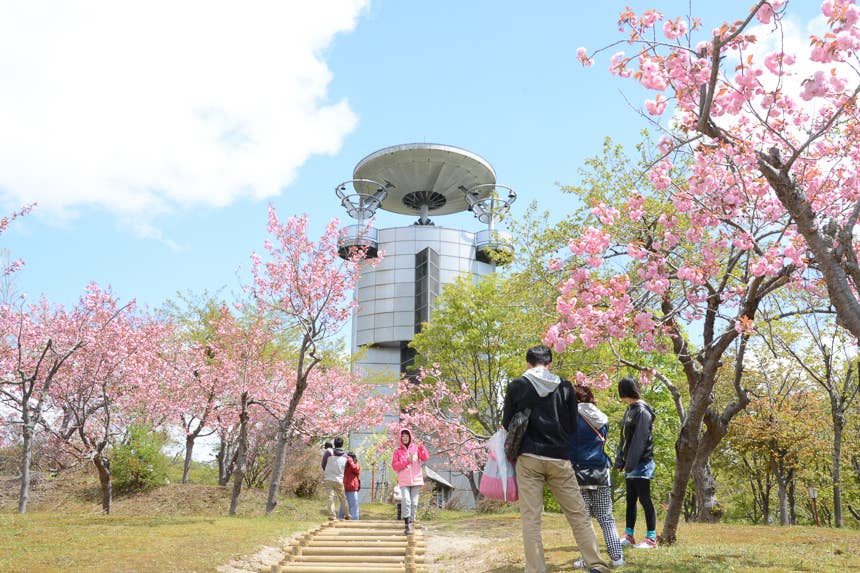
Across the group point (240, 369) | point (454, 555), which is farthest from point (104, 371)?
point (454, 555)

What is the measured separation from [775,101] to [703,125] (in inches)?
85.8

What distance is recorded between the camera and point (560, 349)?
7879mm

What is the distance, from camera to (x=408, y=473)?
408 inches

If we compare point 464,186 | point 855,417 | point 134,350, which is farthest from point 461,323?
point 464,186

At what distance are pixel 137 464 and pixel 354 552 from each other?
51.0 ft

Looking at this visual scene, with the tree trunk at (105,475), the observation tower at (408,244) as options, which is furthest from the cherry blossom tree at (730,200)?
the observation tower at (408,244)

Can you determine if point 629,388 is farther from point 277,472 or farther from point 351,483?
point 277,472

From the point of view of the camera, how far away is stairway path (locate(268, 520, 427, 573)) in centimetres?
768

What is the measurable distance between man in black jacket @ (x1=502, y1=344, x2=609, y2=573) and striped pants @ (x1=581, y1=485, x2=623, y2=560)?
2.26 ft

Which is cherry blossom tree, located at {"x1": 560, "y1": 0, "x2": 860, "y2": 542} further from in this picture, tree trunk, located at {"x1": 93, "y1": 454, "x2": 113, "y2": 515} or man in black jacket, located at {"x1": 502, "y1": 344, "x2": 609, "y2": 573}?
tree trunk, located at {"x1": 93, "y1": 454, "x2": 113, "y2": 515}

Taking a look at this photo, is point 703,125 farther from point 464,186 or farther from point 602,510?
point 464,186

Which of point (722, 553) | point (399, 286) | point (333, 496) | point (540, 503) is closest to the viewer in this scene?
point (540, 503)

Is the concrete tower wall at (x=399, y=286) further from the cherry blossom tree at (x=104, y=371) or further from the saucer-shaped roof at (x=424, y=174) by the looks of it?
the cherry blossom tree at (x=104, y=371)

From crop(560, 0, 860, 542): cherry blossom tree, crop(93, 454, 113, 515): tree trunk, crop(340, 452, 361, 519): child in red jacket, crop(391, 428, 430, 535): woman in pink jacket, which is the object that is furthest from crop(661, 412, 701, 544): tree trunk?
crop(93, 454, 113, 515): tree trunk
